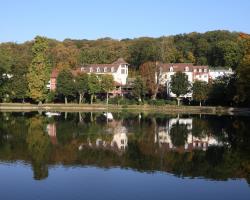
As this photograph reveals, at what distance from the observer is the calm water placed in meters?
19.5

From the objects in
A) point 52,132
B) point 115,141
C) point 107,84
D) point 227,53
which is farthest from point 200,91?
point 115,141

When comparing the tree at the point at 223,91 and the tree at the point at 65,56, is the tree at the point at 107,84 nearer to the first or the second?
the tree at the point at 223,91

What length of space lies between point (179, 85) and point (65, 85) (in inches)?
682

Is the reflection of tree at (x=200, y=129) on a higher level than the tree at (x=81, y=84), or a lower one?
lower

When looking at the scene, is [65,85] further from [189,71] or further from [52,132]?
[52,132]

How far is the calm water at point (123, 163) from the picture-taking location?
19531mm

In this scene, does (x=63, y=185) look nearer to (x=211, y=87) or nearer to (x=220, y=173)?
(x=220, y=173)

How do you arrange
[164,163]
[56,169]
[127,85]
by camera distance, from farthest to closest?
[127,85] < [164,163] < [56,169]

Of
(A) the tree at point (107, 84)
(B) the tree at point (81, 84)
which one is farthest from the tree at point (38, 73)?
(A) the tree at point (107, 84)

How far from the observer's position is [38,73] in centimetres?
7200

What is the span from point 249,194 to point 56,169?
9.44 meters

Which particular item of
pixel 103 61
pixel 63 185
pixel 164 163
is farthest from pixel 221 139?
pixel 103 61

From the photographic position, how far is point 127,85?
265ft

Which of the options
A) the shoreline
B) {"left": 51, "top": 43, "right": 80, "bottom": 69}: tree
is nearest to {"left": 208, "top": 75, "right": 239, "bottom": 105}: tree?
the shoreline
